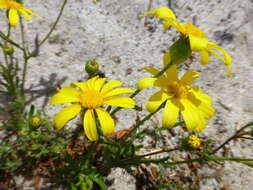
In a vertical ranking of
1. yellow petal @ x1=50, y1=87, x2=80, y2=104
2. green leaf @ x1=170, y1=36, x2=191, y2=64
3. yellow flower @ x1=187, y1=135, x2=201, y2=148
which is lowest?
yellow flower @ x1=187, y1=135, x2=201, y2=148

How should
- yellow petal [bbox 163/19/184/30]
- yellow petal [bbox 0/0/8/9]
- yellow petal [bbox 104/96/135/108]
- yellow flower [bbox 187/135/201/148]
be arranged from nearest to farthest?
1. yellow petal [bbox 163/19/184/30]
2. yellow petal [bbox 104/96/135/108]
3. yellow flower [bbox 187/135/201/148]
4. yellow petal [bbox 0/0/8/9]

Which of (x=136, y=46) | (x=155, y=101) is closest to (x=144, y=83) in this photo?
(x=155, y=101)

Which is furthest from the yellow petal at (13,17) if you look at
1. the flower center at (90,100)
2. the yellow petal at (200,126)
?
the yellow petal at (200,126)

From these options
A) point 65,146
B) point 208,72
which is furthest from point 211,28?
point 65,146

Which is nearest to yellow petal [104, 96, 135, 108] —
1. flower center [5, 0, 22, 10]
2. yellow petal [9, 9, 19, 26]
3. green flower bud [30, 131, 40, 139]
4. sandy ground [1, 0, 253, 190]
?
green flower bud [30, 131, 40, 139]

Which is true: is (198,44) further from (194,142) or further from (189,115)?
(194,142)

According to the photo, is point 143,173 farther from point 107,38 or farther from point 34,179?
point 107,38

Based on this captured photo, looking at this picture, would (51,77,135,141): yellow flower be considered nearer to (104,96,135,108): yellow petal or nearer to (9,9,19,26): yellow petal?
(104,96,135,108): yellow petal
